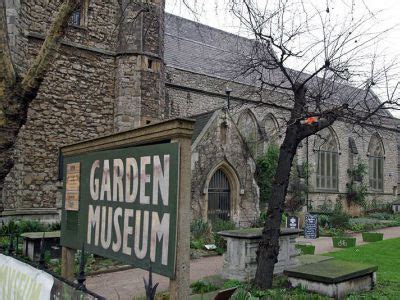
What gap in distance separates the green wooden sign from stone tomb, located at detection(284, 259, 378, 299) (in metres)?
4.23

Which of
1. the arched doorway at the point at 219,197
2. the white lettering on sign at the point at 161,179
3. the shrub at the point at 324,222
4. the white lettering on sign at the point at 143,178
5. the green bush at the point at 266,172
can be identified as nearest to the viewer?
the white lettering on sign at the point at 161,179

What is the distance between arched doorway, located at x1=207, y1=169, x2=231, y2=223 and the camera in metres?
15.2

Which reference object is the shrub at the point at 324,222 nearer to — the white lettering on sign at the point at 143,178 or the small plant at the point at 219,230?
the small plant at the point at 219,230

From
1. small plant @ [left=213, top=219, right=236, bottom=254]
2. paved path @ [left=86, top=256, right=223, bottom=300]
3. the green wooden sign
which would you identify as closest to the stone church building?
small plant @ [left=213, top=219, right=236, bottom=254]

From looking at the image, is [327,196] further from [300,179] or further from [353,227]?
[353,227]

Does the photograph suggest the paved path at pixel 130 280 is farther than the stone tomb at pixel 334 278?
Yes

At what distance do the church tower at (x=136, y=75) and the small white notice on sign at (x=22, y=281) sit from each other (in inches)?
400

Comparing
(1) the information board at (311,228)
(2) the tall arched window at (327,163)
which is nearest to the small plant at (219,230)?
(1) the information board at (311,228)

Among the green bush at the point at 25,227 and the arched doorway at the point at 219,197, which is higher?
the arched doorway at the point at 219,197

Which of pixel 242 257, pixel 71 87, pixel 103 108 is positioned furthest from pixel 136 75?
pixel 242 257

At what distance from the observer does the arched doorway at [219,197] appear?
1523cm

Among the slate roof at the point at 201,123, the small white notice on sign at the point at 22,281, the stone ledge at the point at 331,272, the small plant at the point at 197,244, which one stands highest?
the slate roof at the point at 201,123

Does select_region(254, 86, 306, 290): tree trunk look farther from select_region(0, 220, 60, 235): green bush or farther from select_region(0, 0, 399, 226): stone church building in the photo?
select_region(0, 220, 60, 235): green bush

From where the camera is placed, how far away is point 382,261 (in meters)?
10.1
